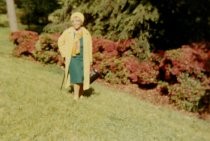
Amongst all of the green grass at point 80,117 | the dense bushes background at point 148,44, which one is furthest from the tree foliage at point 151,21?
the green grass at point 80,117

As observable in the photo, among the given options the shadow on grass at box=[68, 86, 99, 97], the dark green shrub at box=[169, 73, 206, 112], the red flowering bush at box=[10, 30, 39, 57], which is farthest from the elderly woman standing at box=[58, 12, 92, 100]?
the red flowering bush at box=[10, 30, 39, 57]

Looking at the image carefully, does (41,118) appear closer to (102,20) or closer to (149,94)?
(149,94)

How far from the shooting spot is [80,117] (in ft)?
31.1

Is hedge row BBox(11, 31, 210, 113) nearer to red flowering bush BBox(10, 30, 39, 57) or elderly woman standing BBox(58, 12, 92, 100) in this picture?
red flowering bush BBox(10, 30, 39, 57)

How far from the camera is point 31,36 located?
18.5m

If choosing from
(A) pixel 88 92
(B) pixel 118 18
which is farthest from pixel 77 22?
(B) pixel 118 18

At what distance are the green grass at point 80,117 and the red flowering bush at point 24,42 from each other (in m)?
4.50

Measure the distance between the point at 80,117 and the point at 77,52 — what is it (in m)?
1.59

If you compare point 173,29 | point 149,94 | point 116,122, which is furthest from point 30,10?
point 116,122

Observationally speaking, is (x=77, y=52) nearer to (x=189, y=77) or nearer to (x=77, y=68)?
(x=77, y=68)

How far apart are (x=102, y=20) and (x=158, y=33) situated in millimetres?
2205

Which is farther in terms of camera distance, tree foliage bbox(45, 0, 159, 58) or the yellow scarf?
tree foliage bbox(45, 0, 159, 58)

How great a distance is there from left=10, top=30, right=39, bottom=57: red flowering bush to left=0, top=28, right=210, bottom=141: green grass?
450cm

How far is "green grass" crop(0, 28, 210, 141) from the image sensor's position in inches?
332
